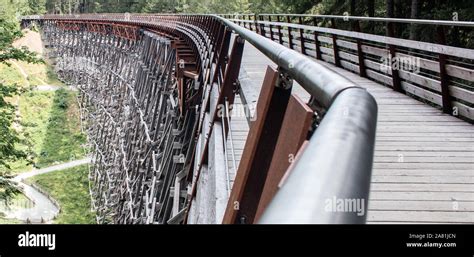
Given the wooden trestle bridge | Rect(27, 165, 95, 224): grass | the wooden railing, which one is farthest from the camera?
Rect(27, 165, 95, 224): grass

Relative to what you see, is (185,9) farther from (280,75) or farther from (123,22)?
(280,75)

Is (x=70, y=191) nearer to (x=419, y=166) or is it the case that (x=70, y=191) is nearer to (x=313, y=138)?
(x=419, y=166)

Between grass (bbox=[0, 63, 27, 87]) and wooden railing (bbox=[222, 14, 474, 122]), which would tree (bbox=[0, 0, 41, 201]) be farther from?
grass (bbox=[0, 63, 27, 87])

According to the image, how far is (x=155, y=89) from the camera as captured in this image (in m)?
18.5

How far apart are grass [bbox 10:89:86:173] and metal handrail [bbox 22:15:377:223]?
34249 millimetres

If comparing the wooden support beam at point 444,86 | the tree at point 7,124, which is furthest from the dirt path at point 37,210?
the wooden support beam at point 444,86

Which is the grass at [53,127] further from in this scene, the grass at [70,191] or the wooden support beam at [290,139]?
the wooden support beam at [290,139]

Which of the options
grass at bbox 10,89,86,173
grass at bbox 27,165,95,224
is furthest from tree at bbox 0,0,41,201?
grass at bbox 10,89,86,173

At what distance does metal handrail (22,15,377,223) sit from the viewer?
2.60 feet

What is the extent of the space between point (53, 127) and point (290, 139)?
4255cm

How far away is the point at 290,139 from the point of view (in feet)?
5.24
